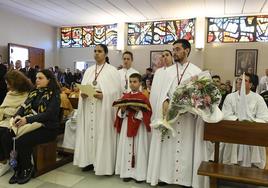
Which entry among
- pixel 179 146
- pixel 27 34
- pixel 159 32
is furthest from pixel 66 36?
pixel 179 146

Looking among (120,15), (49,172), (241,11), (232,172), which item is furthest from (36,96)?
(241,11)

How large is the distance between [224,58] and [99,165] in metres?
7.65

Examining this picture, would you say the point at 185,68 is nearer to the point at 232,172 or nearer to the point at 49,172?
the point at 232,172

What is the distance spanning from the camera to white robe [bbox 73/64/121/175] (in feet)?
11.3

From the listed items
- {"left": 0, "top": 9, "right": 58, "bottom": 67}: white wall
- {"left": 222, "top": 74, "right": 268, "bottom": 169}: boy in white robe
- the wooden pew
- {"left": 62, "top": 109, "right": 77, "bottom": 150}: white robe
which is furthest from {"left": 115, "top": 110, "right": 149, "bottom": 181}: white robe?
{"left": 0, "top": 9, "right": 58, "bottom": 67}: white wall

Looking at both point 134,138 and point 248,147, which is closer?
point 134,138

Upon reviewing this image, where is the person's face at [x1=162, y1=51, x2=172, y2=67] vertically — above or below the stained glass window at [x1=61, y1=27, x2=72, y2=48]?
below

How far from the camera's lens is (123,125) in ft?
11.0

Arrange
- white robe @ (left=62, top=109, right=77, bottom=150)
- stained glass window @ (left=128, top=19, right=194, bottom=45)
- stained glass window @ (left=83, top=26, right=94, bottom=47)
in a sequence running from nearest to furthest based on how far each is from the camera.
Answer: white robe @ (left=62, top=109, right=77, bottom=150) < stained glass window @ (left=128, top=19, right=194, bottom=45) < stained glass window @ (left=83, top=26, right=94, bottom=47)

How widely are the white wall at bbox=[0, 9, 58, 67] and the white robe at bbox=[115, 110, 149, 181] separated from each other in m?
7.75

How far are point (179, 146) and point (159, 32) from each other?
804cm

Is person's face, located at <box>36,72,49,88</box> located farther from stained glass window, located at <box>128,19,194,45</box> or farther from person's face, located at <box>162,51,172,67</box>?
stained glass window, located at <box>128,19,194,45</box>

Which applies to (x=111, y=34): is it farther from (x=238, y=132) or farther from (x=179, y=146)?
(x=238, y=132)

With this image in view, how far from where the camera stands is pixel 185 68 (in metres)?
3.14
